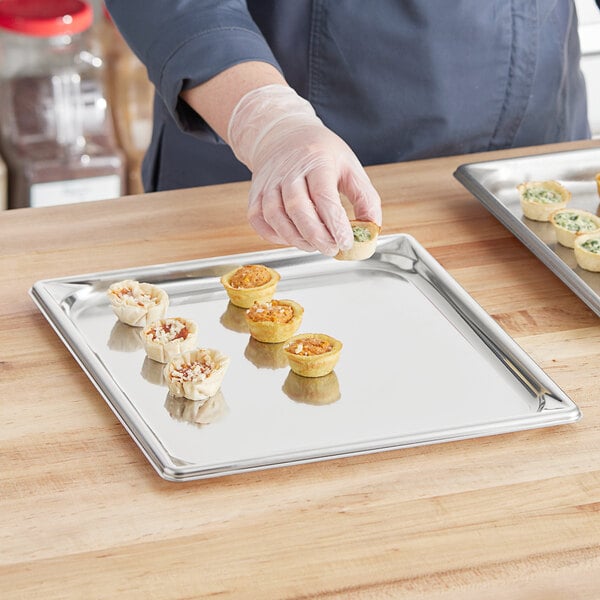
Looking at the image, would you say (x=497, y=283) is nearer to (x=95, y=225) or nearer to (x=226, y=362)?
(x=226, y=362)

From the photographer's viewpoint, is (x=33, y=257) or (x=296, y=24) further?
(x=296, y=24)

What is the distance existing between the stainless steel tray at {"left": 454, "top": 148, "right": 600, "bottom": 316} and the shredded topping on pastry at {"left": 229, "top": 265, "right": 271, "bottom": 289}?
1.11ft

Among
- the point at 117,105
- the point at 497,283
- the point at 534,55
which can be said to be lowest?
the point at 117,105

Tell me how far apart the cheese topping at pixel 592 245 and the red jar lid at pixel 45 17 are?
145 cm

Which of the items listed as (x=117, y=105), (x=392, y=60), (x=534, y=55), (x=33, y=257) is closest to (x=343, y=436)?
(x=33, y=257)

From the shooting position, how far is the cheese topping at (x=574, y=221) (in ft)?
4.64

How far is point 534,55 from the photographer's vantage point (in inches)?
63.4

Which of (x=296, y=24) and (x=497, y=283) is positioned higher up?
(x=296, y=24)

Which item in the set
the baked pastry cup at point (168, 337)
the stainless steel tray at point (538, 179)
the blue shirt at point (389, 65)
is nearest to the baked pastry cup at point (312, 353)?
the baked pastry cup at point (168, 337)

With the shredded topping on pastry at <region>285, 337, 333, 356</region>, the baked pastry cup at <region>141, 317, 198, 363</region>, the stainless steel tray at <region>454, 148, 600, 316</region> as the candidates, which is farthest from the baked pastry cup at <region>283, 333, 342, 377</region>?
the stainless steel tray at <region>454, 148, 600, 316</region>

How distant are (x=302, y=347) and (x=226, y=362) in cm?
9

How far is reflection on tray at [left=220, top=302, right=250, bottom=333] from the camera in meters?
1.24

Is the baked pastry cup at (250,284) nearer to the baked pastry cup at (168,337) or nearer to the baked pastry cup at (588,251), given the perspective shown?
the baked pastry cup at (168,337)

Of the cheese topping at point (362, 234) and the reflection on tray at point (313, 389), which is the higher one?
the cheese topping at point (362, 234)
